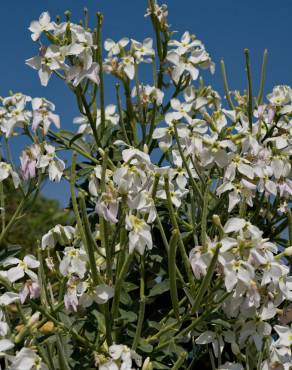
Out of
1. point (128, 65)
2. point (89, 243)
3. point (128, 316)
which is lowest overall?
point (128, 316)

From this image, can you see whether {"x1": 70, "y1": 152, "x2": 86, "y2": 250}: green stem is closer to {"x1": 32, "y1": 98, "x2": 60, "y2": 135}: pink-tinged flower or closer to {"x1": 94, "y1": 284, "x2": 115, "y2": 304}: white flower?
{"x1": 94, "y1": 284, "x2": 115, "y2": 304}: white flower

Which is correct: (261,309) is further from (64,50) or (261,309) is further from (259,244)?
(64,50)

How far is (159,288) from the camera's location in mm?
2395

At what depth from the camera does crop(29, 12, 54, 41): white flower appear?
2.62 meters

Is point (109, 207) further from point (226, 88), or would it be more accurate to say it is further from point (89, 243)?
point (226, 88)

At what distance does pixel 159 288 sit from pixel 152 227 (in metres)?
0.23

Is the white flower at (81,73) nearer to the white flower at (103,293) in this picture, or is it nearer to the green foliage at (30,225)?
the white flower at (103,293)

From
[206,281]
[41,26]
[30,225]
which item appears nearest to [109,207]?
[206,281]

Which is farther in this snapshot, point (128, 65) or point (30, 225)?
point (30, 225)

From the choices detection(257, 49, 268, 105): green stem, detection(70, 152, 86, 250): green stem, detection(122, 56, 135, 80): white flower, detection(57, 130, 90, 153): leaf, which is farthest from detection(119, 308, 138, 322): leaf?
detection(257, 49, 268, 105): green stem

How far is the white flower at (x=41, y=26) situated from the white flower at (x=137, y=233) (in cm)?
94

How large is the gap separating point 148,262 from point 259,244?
63cm

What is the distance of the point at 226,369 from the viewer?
2.21 metres

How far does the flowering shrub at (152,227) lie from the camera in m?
2.02
